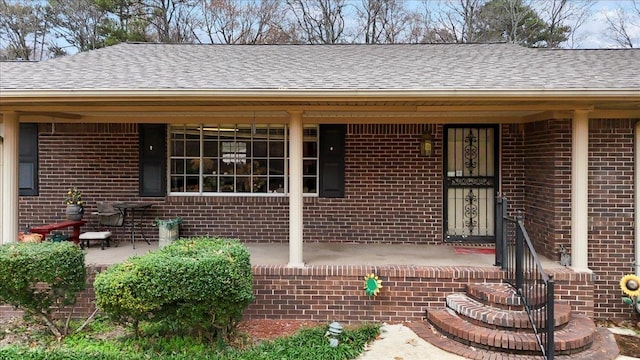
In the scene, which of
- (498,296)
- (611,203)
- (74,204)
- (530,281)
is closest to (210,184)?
(74,204)

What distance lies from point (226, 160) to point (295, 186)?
2486 millimetres

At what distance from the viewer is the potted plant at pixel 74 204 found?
6.78 meters

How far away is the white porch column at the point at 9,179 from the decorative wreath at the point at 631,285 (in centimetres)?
742

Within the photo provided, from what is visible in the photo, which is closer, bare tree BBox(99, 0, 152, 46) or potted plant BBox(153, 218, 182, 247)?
potted plant BBox(153, 218, 182, 247)

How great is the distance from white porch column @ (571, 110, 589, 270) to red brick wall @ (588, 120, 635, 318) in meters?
0.46

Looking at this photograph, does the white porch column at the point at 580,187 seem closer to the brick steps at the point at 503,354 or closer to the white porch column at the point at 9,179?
the brick steps at the point at 503,354

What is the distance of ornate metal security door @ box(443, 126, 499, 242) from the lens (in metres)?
7.23

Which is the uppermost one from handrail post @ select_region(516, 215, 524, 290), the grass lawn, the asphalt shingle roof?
the asphalt shingle roof

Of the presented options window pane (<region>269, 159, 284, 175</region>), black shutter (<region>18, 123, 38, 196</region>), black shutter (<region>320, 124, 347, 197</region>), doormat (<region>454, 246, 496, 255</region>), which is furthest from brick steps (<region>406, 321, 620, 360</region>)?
black shutter (<region>18, 123, 38, 196</region>)

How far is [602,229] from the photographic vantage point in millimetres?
5781

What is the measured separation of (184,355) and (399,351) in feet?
6.81

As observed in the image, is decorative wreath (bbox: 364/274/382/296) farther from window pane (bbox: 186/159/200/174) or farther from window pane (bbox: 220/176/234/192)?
window pane (bbox: 186/159/200/174)

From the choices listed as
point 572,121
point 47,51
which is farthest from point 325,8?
point 572,121

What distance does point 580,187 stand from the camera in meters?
5.37
